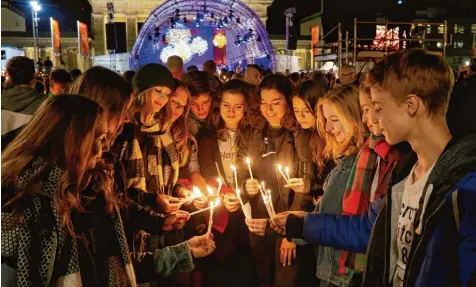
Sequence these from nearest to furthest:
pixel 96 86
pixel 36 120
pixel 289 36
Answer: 1. pixel 36 120
2. pixel 96 86
3. pixel 289 36

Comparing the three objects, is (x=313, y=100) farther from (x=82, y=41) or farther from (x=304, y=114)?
(x=82, y=41)

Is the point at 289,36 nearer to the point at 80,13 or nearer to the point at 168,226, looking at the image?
the point at 168,226

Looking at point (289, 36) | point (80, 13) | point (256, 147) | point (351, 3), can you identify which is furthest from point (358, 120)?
point (80, 13)

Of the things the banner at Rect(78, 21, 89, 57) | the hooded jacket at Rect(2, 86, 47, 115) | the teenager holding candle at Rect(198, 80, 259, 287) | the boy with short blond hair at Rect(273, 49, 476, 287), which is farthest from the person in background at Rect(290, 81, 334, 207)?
the banner at Rect(78, 21, 89, 57)

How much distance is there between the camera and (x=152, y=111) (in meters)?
4.62

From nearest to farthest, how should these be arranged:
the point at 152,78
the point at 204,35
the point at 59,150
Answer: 1. the point at 59,150
2. the point at 152,78
3. the point at 204,35

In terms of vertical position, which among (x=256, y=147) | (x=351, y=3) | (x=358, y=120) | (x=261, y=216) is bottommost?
(x=261, y=216)

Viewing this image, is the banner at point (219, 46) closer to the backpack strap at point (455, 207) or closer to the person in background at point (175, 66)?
the person in background at point (175, 66)

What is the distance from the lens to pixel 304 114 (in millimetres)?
4867

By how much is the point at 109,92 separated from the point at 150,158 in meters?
1.26

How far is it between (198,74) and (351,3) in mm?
43760

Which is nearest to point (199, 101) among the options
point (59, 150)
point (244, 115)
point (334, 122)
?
point (244, 115)

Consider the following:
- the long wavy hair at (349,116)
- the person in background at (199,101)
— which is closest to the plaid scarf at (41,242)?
the long wavy hair at (349,116)

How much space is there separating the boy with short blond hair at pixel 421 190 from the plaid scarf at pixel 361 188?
35cm
